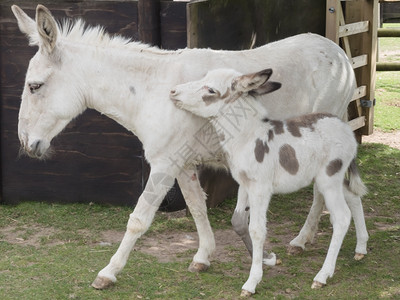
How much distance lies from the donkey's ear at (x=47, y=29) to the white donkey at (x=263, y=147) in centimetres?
99

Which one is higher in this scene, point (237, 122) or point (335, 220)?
point (237, 122)

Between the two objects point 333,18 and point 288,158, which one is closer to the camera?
point 288,158

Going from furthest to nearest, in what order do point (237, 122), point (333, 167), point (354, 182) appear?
point (354, 182), point (333, 167), point (237, 122)

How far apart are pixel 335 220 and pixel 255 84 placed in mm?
1236

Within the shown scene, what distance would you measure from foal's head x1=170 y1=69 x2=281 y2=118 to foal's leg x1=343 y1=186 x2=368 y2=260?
1249 millimetres

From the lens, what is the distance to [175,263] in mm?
5945

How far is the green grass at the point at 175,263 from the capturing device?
17.4ft

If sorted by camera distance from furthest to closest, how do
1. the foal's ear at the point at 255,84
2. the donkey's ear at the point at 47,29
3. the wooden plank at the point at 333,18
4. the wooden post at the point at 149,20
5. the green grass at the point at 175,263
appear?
the wooden plank at the point at 333,18
the wooden post at the point at 149,20
the green grass at the point at 175,263
the donkey's ear at the point at 47,29
the foal's ear at the point at 255,84

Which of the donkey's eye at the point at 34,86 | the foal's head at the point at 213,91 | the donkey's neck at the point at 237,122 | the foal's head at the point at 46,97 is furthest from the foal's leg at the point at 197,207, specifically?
the donkey's eye at the point at 34,86

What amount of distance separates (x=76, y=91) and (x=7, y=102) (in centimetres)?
245

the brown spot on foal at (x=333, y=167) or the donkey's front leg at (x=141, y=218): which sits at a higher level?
the brown spot on foal at (x=333, y=167)

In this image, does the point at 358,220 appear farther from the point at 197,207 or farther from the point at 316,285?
the point at 197,207

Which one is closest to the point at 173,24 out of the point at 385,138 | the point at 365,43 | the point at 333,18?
the point at 333,18

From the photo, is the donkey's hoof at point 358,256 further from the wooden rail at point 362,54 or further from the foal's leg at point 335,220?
the wooden rail at point 362,54
